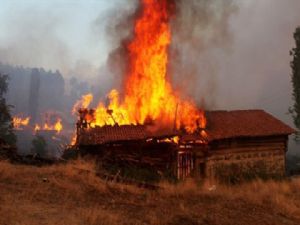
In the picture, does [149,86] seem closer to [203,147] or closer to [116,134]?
[116,134]

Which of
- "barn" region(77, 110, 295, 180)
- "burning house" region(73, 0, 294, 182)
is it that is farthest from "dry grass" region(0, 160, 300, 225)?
"burning house" region(73, 0, 294, 182)

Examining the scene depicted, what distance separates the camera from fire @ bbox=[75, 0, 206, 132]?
26033 millimetres

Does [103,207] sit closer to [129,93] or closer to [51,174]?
[51,174]

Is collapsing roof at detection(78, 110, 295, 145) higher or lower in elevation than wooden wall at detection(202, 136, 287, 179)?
higher

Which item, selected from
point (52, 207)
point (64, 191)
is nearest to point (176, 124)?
point (64, 191)

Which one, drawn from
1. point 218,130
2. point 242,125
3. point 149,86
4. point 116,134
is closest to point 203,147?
point 218,130

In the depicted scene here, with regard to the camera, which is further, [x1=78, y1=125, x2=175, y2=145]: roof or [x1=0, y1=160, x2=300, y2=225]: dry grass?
[x1=78, y1=125, x2=175, y2=145]: roof

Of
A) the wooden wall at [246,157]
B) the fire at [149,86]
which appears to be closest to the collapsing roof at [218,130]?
the wooden wall at [246,157]

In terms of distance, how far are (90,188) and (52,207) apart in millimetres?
2743

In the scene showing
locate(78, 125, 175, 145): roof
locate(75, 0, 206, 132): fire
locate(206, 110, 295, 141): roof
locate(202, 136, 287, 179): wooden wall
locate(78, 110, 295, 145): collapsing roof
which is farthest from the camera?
locate(75, 0, 206, 132): fire

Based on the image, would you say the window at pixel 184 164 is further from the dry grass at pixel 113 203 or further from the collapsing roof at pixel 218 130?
the dry grass at pixel 113 203

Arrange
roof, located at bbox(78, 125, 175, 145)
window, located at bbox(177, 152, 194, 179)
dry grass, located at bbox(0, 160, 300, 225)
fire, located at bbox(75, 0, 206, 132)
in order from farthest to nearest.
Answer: fire, located at bbox(75, 0, 206, 132) < window, located at bbox(177, 152, 194, 179) < roof, located at bbox(78, 125, 175, 145) < dry grass, located at bbox(0, 160, 300, 225)

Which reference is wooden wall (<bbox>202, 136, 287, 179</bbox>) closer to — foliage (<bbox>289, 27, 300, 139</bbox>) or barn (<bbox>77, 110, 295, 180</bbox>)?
barn (<bbox>77, 110, 295, 180</bbox>)

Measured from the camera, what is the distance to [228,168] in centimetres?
2491
